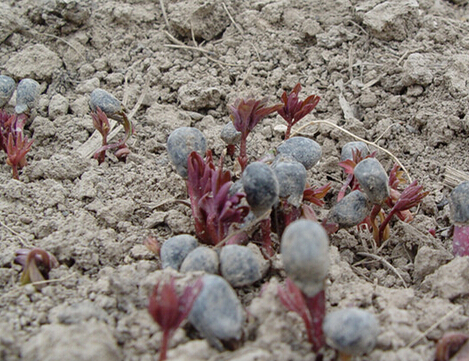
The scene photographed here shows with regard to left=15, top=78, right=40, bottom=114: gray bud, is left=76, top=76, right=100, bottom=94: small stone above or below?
below

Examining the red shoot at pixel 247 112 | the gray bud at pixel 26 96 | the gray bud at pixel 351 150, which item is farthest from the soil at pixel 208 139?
the red shoot at pixel 247 112

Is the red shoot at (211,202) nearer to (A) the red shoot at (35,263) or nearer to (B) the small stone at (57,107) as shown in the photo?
(A) the red shoot at (35,263)

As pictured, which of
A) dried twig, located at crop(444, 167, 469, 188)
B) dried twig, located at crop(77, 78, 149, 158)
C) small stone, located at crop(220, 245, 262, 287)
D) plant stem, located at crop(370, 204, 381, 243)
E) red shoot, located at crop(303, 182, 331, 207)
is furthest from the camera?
dried twig, located at crop(77, 78, 149, 158)

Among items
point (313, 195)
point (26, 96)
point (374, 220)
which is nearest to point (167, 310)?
point (313, 195)

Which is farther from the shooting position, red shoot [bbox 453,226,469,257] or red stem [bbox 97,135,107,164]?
red stem [bbox 97,135,107,164]

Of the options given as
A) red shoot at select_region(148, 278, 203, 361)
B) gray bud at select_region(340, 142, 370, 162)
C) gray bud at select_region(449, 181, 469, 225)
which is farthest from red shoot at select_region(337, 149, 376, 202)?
red shoot at select_region(148, 278, 203, 361)

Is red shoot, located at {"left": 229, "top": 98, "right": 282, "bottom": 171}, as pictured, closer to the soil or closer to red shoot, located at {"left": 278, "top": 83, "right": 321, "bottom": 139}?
red shoot, located at {"left": 278, "top": 83, "right": 321, "bottom": 139}

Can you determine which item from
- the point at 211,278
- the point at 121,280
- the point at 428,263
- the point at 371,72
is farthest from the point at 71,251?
the point at 371,72

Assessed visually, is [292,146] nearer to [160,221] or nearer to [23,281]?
[160,221]
